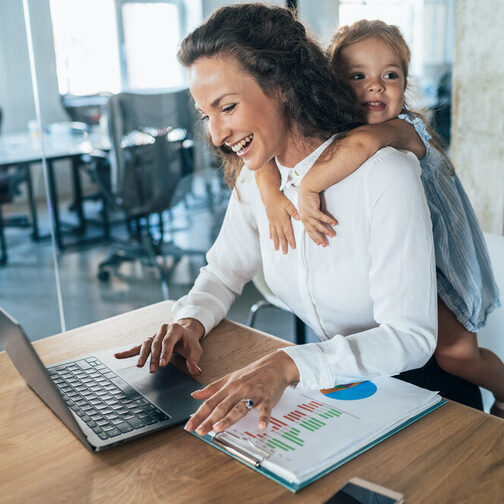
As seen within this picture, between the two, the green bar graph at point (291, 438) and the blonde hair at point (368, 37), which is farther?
the blonde hair at point (368, 37)

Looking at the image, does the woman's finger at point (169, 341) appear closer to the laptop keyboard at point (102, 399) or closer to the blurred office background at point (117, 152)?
the laptop keyboard at point (102, 399)

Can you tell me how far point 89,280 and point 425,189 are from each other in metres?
2.20

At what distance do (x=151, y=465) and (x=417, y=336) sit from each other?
512mm

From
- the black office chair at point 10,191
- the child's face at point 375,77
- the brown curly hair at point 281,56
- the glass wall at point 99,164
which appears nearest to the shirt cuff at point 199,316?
the brown curly hair at point 281,56

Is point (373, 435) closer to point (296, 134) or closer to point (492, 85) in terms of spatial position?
point (296, 134)

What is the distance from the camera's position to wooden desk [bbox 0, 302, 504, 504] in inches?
30.4

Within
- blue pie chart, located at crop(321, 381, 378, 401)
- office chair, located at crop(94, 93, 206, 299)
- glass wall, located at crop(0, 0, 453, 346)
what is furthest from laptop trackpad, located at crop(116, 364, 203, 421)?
office chair, located at crop(94, 93, 206, 299)

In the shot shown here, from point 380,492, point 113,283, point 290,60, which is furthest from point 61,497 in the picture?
point 113,283

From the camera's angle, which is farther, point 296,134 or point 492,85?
point 492,85

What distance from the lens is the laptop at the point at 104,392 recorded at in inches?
36.1

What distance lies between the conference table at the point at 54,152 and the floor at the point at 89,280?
0.15 ft

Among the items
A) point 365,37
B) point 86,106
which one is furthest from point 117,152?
point 365,37

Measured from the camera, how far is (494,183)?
2.58m

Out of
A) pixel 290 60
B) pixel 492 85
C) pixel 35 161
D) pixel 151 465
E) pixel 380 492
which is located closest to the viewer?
pixel 380 492
